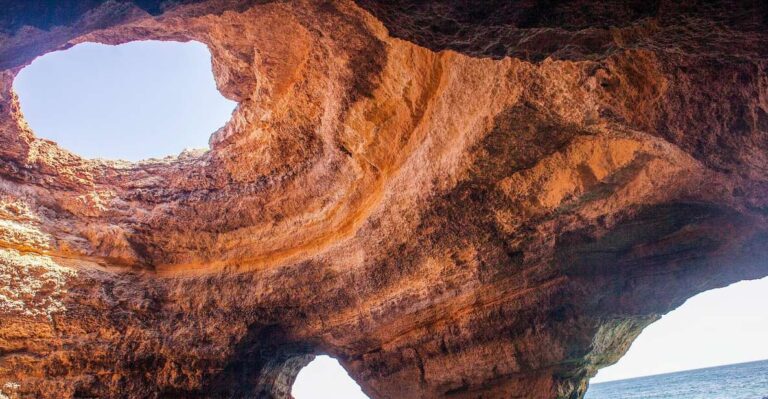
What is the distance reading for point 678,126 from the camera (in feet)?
15.2

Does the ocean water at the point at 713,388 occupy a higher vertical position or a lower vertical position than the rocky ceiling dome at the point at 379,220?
lower

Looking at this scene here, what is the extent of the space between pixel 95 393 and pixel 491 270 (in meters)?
7.00

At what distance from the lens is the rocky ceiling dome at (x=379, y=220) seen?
5312mm

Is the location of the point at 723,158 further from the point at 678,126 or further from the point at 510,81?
the point at 510,81

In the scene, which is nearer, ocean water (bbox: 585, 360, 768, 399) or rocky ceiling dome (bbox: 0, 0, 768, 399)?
rocky ceiling dome (bbox: 0, 0, 768, 399)

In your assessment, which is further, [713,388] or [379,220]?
[713,388]

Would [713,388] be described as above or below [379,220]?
below

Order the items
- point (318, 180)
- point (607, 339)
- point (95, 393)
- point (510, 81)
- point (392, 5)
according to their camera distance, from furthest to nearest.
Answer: point (607, 339)
point (318, 180)
point (95, 393)
point (510, 81)
point (392, 5)

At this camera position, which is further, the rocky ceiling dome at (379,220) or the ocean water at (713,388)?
the ocean water at (713,388)

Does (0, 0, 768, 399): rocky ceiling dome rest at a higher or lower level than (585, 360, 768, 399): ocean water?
higher

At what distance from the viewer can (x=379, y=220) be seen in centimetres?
Result: 771

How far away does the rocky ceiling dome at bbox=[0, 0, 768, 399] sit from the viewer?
17.4ft

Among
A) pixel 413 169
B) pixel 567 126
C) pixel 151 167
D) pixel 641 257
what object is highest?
pixel 151 167

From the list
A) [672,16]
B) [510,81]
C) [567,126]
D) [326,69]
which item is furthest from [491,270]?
[672,16]
